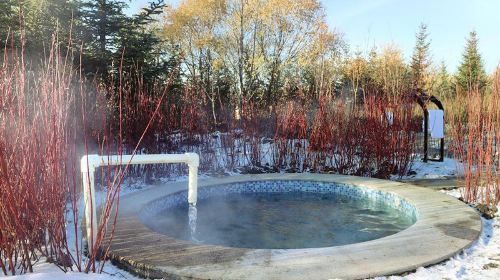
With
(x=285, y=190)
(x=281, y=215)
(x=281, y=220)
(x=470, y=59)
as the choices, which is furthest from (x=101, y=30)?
(x=470, y=59)

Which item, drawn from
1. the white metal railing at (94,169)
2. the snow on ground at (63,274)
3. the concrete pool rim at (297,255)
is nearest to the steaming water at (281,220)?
the white metal railing at (94,169)

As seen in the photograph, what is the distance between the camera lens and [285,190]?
5.79 m

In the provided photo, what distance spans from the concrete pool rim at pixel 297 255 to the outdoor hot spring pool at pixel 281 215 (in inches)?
31.9

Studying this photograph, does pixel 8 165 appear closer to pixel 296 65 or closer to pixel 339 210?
pixel 339 210

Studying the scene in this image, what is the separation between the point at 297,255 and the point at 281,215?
7.33ft

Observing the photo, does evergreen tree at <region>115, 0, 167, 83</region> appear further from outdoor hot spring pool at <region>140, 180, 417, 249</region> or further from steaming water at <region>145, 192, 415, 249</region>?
steaming water at <region>145, 192, 415, 249</region>

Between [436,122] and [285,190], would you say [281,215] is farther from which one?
[436,122]

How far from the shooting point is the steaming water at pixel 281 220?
12.7 ft

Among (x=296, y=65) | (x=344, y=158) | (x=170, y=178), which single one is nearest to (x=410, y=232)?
(x=344, y=158)

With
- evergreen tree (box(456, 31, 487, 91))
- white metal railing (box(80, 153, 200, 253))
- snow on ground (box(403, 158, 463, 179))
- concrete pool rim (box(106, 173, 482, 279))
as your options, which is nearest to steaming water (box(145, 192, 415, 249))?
white metal railing (box(80, 153, 200, 253))

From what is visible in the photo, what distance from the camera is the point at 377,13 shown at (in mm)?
21016

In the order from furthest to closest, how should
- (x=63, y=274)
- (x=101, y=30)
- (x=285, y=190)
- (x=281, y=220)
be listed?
(x=101, y=30) < (x=285, y=190) < (x=281, y=220) < (x=63, y=274)

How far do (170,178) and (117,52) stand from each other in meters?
2.97

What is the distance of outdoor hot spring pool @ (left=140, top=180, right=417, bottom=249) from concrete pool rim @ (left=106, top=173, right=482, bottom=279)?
31.9 inches
